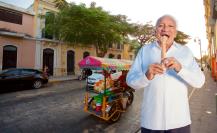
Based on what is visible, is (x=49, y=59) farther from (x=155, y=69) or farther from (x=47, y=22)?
(x=155, y=69)

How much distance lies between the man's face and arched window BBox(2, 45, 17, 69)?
19.6 meters

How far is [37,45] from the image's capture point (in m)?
21.7

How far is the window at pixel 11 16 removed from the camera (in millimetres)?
18569

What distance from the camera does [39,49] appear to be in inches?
859

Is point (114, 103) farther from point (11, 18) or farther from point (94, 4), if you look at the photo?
point (94, 4)

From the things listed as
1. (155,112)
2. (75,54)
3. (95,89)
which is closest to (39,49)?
(75,54)

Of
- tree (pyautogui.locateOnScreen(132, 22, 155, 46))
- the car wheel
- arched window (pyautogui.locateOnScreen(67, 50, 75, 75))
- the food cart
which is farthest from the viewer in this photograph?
tree (pyautogui.locateOnScreen(132, 22, 155, 46))

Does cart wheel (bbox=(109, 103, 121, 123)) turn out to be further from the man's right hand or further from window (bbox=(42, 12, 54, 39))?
window (bbox=(42, 12, 54, 39))

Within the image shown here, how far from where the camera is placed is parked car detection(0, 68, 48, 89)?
1288 centimetres

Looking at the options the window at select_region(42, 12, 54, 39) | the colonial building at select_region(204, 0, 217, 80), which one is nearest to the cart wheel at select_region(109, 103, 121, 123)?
the colonial building at select_region(204, 0, 217, 80)

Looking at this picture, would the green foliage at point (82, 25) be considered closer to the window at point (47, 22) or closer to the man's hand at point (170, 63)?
the window at point (47, 22)

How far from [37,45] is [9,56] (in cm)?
330

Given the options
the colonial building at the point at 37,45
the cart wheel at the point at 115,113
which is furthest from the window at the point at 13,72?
the cart wheel at the point at 115,113

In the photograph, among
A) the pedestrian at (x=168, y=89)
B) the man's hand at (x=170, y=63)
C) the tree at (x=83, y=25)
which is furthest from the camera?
the tree at (x=83, y=25)
